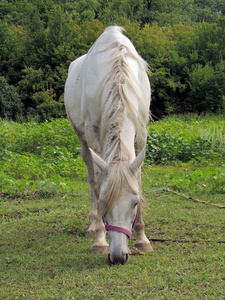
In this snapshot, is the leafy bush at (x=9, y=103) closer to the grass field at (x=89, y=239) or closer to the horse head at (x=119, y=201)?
the grass field at (x=89, y=239)

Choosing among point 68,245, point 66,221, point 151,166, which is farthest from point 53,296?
point 151,166

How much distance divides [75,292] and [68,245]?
1302 mm

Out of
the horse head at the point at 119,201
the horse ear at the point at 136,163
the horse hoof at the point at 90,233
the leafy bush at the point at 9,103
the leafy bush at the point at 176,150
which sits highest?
the horse ear at the point at 136,163

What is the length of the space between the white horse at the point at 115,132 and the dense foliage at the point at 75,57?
49.1 feet

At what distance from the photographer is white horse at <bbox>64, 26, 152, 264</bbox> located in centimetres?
314

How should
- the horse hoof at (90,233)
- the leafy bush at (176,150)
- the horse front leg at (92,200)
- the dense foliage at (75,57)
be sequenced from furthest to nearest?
1. the dense foliage at (75,57)
2. the leafy bush at (176,150)
3. the horse front leg at (92,200)
4. the horse hoof at (90,233)

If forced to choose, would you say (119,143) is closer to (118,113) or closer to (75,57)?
(118,113)

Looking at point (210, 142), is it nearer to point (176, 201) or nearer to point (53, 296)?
point (176, 201)

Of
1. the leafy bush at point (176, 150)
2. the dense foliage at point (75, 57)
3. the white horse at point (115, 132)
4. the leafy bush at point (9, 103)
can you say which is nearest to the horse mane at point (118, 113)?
the white horse at point (115, 132)

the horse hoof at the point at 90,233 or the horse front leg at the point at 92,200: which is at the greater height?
the horse front leg at the point at 92,200

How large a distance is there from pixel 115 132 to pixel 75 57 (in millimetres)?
17800

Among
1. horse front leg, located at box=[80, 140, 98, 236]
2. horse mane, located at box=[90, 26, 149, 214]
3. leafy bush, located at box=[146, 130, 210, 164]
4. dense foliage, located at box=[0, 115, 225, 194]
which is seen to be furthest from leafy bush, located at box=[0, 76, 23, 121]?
horse mane, located at box=[90, 26, 149, 214]

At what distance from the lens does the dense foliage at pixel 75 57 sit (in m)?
19.2

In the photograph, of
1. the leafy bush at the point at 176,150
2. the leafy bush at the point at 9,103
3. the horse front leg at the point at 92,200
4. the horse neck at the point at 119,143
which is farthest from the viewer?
the leafy bush at the point at 9,103
